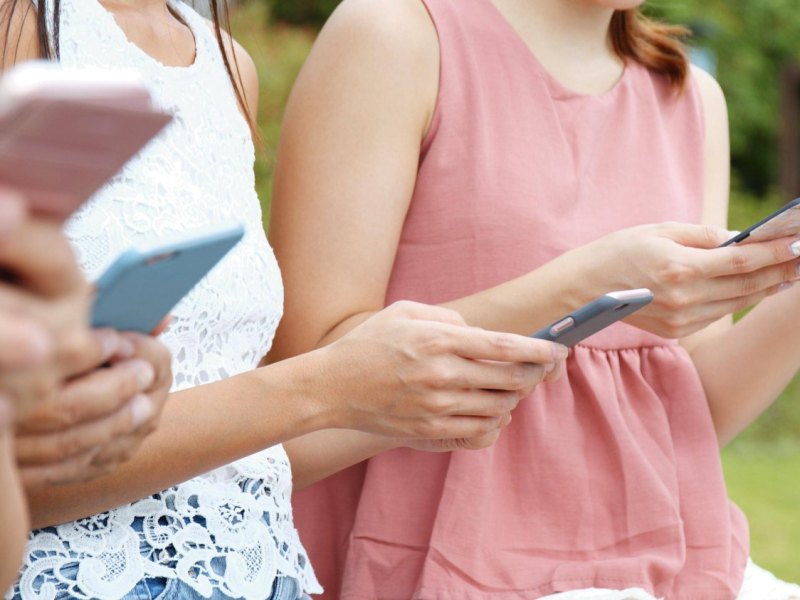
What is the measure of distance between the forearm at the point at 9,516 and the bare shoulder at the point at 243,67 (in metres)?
1.00

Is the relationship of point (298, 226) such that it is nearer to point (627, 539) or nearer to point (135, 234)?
point (135, 234)

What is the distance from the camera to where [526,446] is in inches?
74.2

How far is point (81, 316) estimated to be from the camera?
90 centimetres

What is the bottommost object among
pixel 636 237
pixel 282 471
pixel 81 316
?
pixel 282 471

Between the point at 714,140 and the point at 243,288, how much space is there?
3.52 ft

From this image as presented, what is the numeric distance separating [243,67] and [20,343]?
1.23 metres

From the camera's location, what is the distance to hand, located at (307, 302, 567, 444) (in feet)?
4.69

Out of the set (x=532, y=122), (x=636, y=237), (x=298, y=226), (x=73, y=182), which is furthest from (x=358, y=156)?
(x=73, y=182)

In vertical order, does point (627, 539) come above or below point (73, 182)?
below

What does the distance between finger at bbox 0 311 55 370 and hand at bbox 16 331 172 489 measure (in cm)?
18

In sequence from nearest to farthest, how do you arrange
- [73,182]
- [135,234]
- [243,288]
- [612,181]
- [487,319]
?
[73,182]
[135,234]
[243,288]
[487,319]
[612,181]

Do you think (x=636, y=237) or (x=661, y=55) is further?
(x=661, y=55)

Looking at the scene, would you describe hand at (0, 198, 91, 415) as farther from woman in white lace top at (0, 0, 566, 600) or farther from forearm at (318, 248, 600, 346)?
forearm at (318, 248, 600, 346)

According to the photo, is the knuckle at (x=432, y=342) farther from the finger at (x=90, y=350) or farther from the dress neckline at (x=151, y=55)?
the dress neckline at (x=151, y=55)
